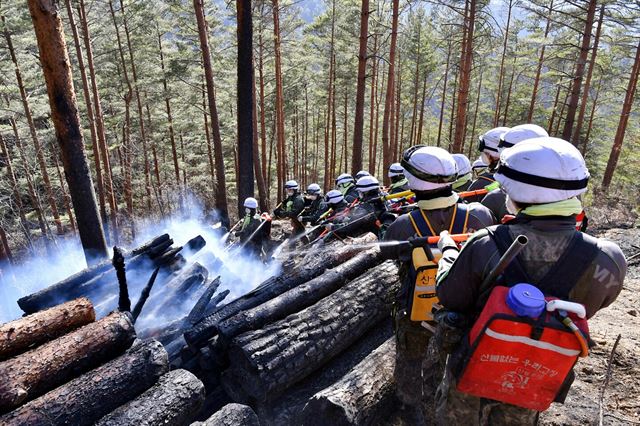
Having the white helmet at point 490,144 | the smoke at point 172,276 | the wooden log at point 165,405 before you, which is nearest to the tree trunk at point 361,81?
the smoke at point 172,276

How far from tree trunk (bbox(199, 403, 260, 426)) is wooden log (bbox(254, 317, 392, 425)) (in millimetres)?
444

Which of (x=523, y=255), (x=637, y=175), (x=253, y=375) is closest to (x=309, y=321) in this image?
(x=253, y=375)

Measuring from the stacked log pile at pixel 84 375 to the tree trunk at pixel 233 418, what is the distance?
0.32 m

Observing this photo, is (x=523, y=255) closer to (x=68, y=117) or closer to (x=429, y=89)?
(x=68, y=117)

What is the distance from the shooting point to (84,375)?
3.21 metres

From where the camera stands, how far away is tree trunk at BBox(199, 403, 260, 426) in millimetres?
3069

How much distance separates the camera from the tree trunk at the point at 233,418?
3069mm

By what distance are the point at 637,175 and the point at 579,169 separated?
24.6 meters

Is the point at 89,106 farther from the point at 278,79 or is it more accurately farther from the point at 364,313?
the point at 364,313

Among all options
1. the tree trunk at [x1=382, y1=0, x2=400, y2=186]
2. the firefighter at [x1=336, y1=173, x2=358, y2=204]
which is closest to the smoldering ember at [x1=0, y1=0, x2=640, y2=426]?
the firefighter at [x1=336, y1=173, x2=358, y2=204]

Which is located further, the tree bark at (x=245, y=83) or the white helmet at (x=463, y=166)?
the tree bark at (x=245, y=83)

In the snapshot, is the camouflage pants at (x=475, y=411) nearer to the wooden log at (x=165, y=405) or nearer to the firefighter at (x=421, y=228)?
the firefighter at (x=421, y=228)

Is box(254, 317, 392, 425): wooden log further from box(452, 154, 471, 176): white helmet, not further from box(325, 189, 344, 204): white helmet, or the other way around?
box(325, 189, 344, 204): white helmet

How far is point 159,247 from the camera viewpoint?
7.05 meters
